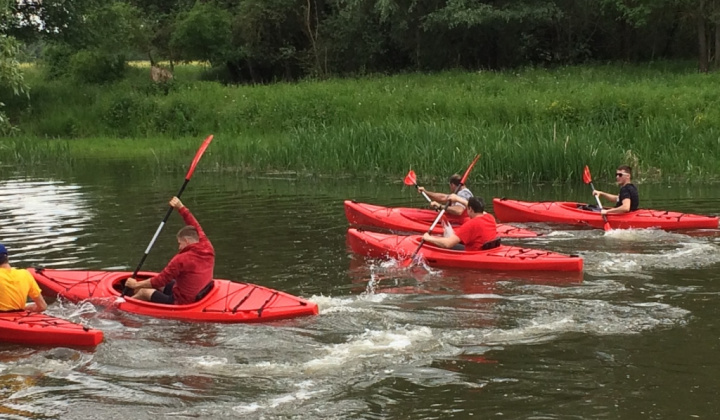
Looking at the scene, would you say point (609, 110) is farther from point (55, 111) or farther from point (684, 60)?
point (55, 111)

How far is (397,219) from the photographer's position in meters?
13.4

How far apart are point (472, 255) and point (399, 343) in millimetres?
3591

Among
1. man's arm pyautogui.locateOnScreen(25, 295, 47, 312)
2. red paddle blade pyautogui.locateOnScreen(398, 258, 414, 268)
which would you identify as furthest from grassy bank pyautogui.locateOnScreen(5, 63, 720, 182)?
man's arm pyautogui.locateOnScreen(25, 295, 47, 312)

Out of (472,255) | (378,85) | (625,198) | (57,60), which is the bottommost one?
(472,255)

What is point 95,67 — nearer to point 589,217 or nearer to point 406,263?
point 589,217

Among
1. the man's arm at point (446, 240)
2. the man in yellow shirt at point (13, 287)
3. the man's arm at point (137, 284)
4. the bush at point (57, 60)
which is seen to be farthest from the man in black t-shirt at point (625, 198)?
the bush at point (57, 60)

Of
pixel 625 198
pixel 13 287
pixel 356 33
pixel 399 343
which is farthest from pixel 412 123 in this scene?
pixel 356 33

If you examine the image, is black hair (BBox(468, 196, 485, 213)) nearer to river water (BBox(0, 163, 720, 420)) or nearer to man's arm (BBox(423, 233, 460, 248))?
man's arm (BBox(423, 233, 460, 248))

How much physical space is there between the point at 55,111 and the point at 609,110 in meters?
18.5

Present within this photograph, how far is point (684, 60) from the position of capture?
31.1 metres

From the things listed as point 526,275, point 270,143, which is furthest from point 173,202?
point 270,143

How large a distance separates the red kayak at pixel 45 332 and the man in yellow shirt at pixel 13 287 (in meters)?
0.15

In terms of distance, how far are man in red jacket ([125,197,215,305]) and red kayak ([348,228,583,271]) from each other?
3.24m

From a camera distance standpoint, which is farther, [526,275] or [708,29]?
[708,29]
